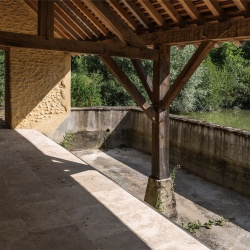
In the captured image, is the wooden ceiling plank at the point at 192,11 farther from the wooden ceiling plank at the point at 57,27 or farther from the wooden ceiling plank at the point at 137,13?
the wooden ceiling plank at the point at 57,27

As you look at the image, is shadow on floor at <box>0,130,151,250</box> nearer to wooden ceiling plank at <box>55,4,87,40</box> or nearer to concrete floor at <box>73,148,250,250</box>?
concrete floor at <box>73,148,250,250</box>

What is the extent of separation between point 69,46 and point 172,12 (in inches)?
57.5

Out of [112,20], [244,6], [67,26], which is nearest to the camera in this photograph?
[244,6]

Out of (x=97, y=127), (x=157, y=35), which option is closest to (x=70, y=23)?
(x=157, y=35)

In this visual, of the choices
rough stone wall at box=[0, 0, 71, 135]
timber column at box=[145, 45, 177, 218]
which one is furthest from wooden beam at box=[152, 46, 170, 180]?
rough stone wall at box=[0, 0, 71, 135]

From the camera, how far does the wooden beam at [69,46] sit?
3.92 metres

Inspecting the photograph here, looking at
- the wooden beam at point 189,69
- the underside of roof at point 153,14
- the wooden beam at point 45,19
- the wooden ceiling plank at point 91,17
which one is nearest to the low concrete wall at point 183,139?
the wooden beam at point 189,69

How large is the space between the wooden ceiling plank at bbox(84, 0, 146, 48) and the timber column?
0.58 metres

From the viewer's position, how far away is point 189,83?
54.7 feet

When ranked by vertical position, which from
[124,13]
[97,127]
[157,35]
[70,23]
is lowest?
[97,127]

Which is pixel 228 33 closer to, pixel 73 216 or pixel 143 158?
pixel 73 216

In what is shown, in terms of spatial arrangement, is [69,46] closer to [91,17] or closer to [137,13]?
[137,13]

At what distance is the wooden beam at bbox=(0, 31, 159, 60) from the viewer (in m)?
3.92

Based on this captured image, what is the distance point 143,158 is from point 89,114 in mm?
2114
